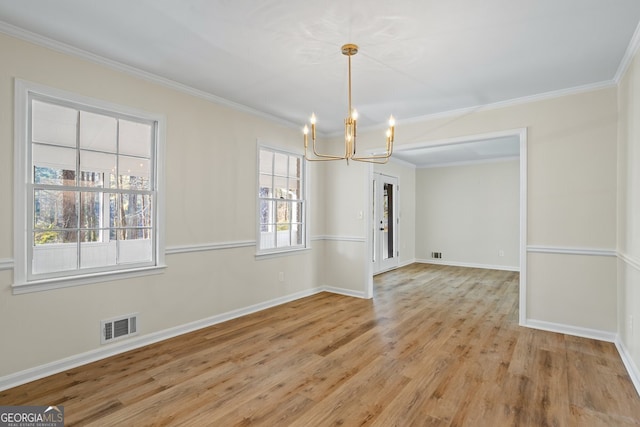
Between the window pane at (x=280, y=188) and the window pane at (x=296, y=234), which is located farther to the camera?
the window pane at (x=296, y=234)

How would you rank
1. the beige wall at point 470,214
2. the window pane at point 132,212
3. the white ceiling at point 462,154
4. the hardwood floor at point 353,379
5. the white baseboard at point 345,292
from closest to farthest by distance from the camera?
the hardwood floor at point 353,379, the window pane at point 132,212, the white baseboard at point 345,292, the white ceiling at point 462,154, the beige wall at point 470,214

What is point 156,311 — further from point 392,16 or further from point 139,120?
point 392,16

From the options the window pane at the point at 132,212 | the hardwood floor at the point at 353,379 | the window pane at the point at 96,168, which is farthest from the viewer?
the window pane at the point at 132,212

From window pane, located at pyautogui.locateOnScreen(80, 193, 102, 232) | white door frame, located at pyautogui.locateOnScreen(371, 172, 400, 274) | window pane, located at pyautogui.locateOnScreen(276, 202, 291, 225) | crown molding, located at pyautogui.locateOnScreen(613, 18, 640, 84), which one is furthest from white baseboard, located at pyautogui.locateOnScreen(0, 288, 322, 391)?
crown molding, located at pyautogui.locateOnScreen(613, 18, 640, 84)

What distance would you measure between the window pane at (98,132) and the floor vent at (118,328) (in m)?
1.54

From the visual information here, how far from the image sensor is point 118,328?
3.09 meters

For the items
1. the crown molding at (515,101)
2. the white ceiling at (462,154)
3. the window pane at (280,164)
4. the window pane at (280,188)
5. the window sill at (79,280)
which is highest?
the crown molding at (515,101)

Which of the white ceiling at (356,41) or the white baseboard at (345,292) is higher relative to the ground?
the white ceiling at (356,41)

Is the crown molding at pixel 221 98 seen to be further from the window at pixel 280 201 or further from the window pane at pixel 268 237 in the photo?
the window pane at pixel 268 237

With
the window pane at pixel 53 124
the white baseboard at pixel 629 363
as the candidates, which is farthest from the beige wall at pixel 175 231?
the white baseboard at pixel 629 363

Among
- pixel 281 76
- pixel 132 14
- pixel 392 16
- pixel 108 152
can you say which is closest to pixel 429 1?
pixel 392 16

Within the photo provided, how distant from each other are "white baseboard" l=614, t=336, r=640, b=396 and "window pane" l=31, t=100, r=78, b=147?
479 centimetres

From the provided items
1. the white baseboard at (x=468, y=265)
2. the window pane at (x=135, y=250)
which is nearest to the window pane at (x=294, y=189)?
the window pane at (x=135, y=250)

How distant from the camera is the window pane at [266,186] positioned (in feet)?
15.1
